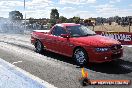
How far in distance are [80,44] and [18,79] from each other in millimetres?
3140

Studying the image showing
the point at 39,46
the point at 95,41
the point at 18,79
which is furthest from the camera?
the point at 39,46

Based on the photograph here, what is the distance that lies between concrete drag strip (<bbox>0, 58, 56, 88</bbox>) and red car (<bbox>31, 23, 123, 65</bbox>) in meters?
2.31

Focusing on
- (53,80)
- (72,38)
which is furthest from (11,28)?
(53,80)

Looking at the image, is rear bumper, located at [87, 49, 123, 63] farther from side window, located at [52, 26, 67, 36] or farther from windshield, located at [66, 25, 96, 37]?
side window, located at [52, 26, 67, 36]

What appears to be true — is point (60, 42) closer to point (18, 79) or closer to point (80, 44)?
point (80, 44)

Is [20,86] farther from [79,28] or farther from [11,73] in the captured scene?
[79,28]

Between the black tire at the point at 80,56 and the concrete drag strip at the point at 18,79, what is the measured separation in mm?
2245

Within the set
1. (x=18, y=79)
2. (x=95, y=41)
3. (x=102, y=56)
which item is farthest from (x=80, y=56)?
(x=18, y=79)

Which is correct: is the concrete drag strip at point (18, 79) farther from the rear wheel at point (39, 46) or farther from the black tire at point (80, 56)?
the rear wheel at point (39, 46)

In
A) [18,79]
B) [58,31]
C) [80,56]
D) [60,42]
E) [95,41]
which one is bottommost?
[18,79]

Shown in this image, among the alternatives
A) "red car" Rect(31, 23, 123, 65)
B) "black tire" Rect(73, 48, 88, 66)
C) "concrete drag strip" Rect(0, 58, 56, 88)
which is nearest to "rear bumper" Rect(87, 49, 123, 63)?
"red car" Rect(31, 23, 123, 65)

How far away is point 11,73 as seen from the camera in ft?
28.2

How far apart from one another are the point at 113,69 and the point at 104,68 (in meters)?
0.37

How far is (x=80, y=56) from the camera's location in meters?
10.1
